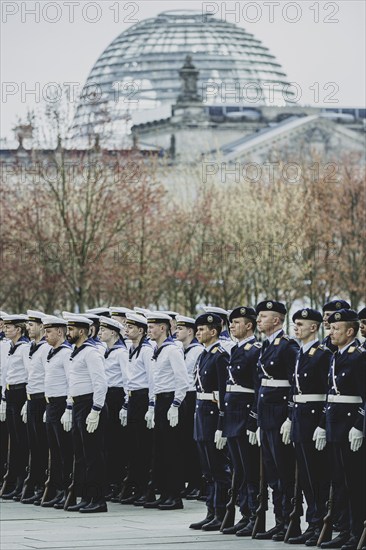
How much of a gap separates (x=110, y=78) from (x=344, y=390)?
139m

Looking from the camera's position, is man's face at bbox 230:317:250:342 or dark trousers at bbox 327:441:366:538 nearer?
dark trousers at bbox 327:441:366:538

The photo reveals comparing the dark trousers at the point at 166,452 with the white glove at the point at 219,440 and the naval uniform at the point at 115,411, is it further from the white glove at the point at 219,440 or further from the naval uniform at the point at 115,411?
the white glove at the point at 219,440

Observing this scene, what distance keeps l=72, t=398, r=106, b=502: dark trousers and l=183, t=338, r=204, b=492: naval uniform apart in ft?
4.49

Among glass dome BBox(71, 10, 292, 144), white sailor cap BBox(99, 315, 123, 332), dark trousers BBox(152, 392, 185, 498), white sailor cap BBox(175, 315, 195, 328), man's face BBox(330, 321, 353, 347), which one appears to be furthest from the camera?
glass dome BBox(71, 10, 292, 144)

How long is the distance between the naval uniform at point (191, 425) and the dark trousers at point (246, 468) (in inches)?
120

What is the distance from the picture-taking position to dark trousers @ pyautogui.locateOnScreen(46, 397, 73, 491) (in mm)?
22406

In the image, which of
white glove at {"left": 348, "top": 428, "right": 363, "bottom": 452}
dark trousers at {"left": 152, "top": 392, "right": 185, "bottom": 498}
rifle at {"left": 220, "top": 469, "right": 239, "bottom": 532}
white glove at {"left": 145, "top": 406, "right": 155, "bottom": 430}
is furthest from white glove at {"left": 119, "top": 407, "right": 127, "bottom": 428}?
white glove at {"left": 348, "top": 428, "right": 363, "bottom": 452}

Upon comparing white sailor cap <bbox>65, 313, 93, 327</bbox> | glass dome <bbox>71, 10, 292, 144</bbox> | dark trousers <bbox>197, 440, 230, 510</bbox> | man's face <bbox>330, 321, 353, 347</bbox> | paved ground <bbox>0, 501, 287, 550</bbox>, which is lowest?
paved ground <bbox>0, 501, 287, 550</bbox>

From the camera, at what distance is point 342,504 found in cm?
1781

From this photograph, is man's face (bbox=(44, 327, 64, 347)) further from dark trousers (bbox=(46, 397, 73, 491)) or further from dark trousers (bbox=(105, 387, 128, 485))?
dark trousers (bbox=(105, 387, 128, 485))

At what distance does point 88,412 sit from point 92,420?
283 millimetres

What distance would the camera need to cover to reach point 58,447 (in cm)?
2264

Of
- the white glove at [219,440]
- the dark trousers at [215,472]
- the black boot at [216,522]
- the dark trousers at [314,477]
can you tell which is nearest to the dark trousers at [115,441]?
the dark trousers at [215,472]

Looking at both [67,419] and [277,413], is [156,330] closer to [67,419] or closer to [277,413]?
[67,419]
